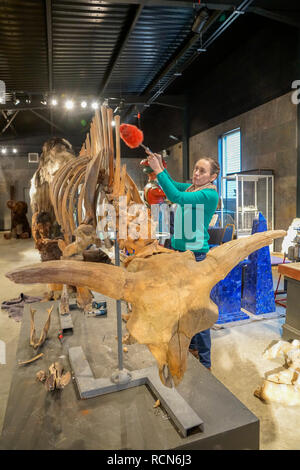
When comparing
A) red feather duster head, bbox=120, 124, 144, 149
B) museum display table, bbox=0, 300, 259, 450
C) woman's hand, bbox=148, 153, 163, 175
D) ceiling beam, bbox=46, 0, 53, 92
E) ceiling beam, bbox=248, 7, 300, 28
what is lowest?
museum display table, bbox=0, 300, 259, 450

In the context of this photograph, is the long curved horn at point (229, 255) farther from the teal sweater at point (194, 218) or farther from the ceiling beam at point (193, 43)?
the ceiling beam at point (193, 43)

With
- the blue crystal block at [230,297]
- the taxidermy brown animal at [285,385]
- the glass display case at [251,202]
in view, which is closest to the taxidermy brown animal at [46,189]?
the blue crystal block at [230,297]

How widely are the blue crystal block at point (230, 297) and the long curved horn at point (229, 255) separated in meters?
2.78

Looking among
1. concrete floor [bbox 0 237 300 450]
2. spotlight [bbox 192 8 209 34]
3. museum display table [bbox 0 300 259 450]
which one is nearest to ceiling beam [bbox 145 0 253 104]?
spotlight [bbox 192 8 209 34]

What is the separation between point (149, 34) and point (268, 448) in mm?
7880

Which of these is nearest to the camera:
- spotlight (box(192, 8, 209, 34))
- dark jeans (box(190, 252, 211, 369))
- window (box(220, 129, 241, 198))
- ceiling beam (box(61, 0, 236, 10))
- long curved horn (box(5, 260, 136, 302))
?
long curved horn (box(5, 260, 136, 302))

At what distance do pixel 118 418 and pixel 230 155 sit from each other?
9014 mm

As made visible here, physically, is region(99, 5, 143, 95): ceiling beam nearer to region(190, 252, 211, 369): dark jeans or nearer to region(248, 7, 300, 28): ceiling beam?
region(248, 7, 300, 28): ceiling beam

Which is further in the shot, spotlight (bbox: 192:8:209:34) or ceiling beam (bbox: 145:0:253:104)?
spotlight (bbox: 192:8:209:34)

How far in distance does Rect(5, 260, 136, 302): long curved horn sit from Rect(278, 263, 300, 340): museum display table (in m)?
2.91

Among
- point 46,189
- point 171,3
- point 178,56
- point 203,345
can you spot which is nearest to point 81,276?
point 203,345

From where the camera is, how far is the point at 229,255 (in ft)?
4.88

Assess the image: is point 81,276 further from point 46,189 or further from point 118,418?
point 46,189

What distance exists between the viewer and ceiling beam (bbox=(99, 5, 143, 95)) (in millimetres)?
6262
